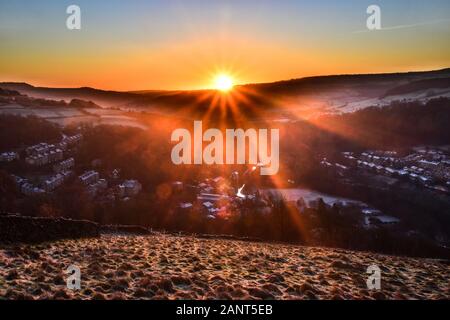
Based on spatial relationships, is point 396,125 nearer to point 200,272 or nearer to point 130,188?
point 130,188

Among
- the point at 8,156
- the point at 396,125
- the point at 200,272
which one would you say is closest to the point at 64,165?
the point at 8,156

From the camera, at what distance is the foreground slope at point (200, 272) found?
658 centimetres

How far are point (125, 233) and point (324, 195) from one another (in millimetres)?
39848

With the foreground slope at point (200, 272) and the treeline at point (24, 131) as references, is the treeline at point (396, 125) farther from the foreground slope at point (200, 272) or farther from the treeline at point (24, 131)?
the foreground slope at point (200, 272)

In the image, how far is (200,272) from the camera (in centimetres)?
795

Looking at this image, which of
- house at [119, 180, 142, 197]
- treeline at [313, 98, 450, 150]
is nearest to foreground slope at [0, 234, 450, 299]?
house at [119, 180, 142, 197]

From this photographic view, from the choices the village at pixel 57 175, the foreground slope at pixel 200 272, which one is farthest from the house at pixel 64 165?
the foreground slope at pixel 200 272

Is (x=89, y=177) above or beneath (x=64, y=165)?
beneath

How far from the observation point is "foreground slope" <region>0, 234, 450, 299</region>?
6.58 meters

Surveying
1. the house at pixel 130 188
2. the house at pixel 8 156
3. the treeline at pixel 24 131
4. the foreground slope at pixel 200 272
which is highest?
the treeline at pixel 24 131

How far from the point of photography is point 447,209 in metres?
40.8
